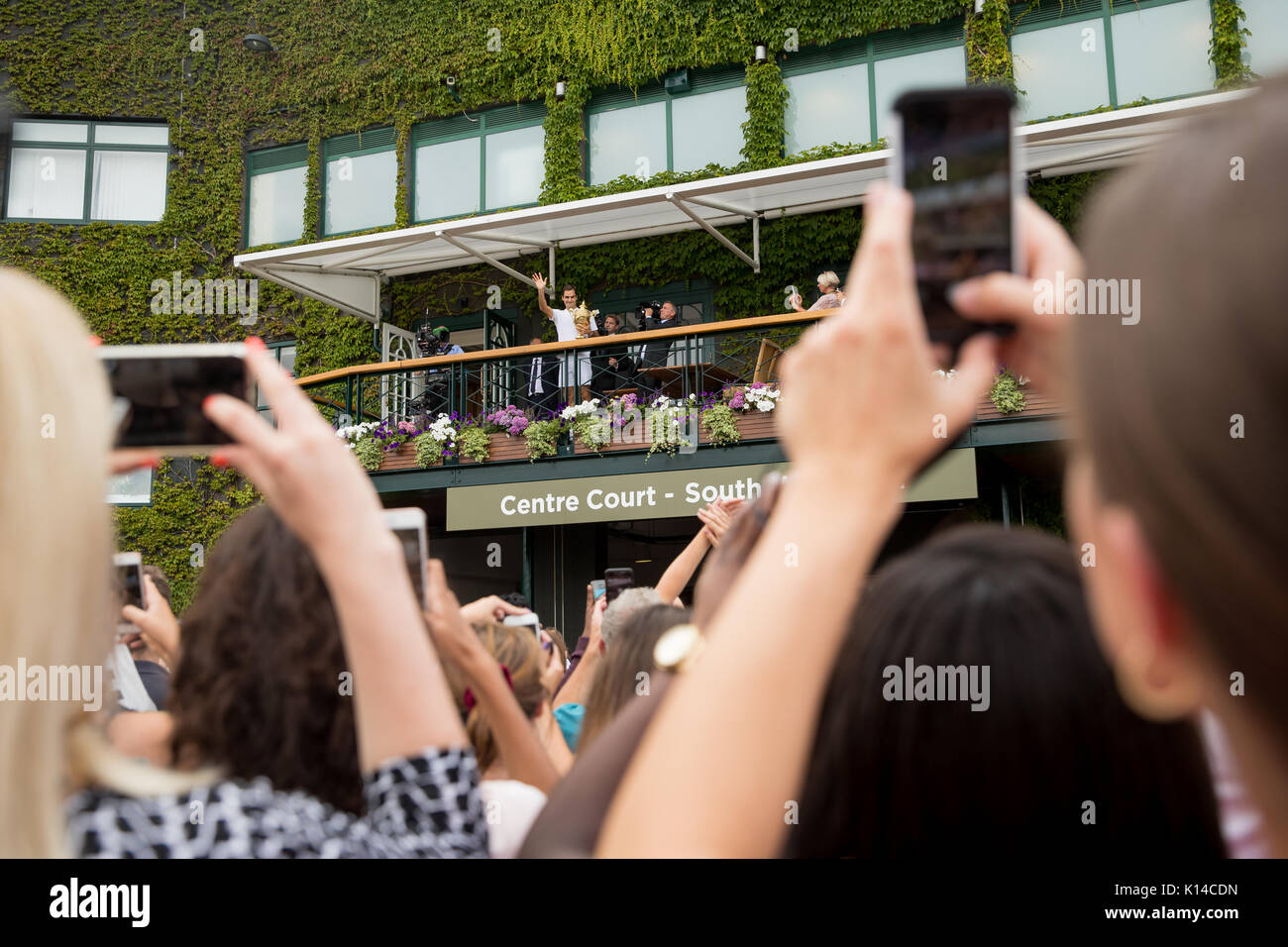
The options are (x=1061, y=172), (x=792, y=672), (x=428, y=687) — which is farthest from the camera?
(x=1061, y=172)

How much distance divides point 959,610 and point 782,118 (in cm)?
1344

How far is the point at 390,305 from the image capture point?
16.0 m

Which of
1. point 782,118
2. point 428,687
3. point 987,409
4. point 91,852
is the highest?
point 782,118

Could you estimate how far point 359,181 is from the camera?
1591cm

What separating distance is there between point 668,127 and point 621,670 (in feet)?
42.5

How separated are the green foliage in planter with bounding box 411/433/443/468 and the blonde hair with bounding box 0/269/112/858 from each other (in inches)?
425

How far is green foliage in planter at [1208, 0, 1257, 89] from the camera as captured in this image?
37.5ft

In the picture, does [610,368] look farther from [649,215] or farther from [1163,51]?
[1163,51]

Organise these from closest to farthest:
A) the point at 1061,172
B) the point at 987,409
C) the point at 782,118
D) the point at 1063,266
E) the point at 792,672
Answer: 1. the point at 792,672
2. the point at 1063,266
3. the point at 987,409
4. the point at 1061,172
5. the point at 782,118

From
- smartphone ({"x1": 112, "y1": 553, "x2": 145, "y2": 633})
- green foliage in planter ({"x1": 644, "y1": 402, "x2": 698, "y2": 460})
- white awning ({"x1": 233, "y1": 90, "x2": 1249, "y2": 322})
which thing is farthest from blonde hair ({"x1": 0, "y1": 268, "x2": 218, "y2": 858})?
white awning ({"x1": 233, "y1": 90, "x2": 1249, "y2": 322})

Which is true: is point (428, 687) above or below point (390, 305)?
below

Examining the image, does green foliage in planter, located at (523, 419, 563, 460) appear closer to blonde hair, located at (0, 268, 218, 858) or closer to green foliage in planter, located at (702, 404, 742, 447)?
green foliage in planter, located at (702, 404, 742, 447)
